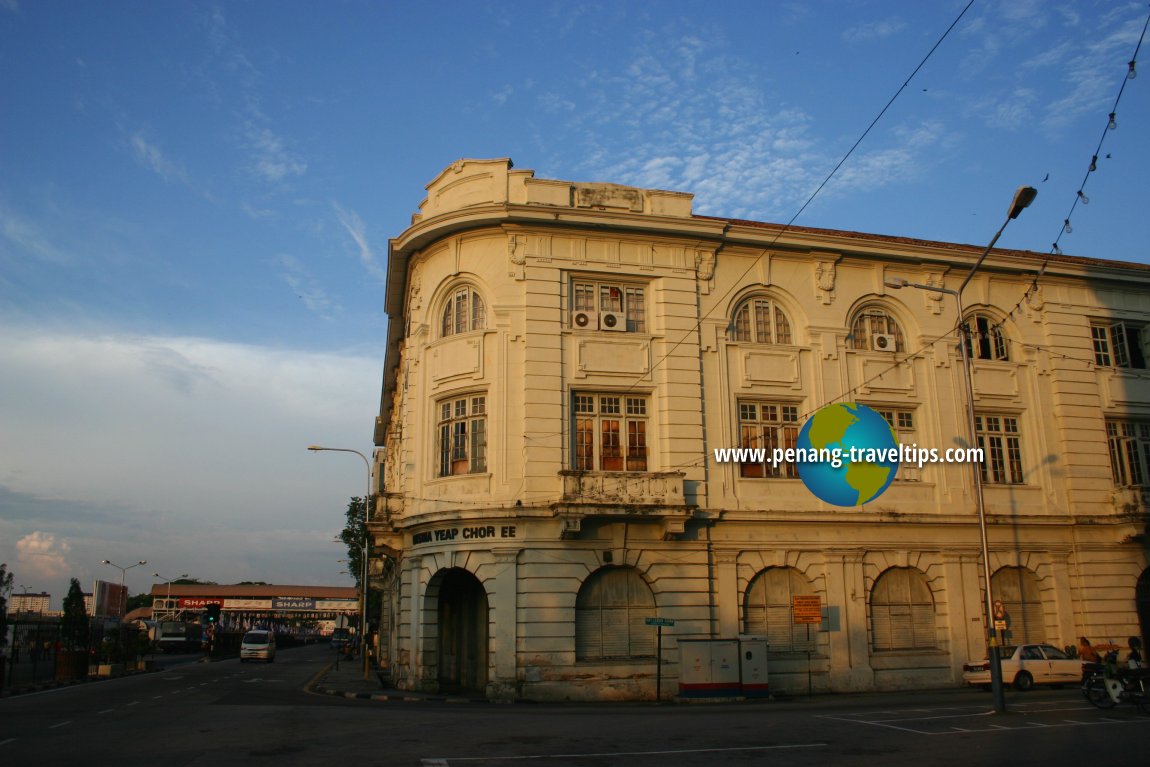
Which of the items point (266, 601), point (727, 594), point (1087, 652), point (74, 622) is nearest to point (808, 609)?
point (727, 594)

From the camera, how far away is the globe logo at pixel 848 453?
2948 cm

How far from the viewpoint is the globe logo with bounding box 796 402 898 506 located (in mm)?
29484

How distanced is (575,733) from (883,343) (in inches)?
766

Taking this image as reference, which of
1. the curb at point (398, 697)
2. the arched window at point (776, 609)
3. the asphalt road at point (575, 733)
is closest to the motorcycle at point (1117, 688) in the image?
the asphalt road at point (575, 733)

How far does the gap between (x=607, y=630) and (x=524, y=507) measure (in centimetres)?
427

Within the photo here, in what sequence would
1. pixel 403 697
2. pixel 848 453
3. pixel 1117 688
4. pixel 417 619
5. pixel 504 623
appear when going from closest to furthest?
1. pixel 1117 688
2. pixel 504 623
3. pixel 403 697
4. pixel 417 619
5. pixel 848 453

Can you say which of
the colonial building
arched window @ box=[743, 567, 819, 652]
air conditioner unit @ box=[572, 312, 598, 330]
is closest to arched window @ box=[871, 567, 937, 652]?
the colonial building

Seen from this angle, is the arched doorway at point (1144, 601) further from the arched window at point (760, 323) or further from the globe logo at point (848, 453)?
the arched window at point (760, 323)

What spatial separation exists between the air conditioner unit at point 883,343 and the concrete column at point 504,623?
14.0 meters

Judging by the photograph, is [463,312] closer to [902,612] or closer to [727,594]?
[727,594]

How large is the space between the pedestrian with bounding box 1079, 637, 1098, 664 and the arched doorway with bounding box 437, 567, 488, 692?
59.9ft

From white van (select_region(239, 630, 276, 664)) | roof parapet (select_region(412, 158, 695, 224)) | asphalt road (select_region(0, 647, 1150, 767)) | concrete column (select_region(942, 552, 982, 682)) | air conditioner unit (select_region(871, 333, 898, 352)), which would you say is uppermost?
roof parapet (select_region(412, 158, 695, 224))

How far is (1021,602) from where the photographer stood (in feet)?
101

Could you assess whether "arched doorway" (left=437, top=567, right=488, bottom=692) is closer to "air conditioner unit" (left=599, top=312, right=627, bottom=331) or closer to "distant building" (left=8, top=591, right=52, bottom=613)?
"air conditioner unit" (left=599, top=312, right=627, bottom=331)
